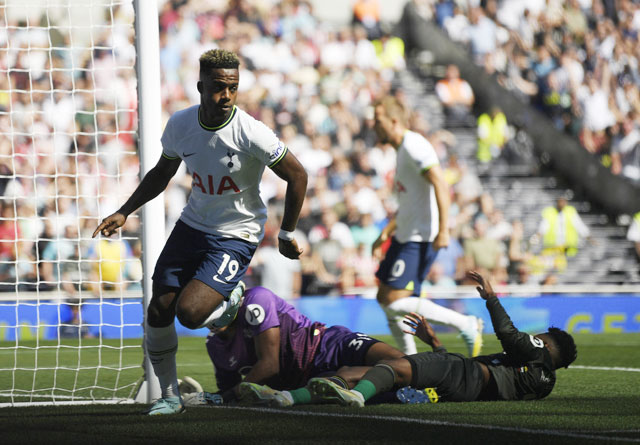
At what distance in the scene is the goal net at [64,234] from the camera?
901 centimetres

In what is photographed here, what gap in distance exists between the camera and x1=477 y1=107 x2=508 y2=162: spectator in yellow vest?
19953mm

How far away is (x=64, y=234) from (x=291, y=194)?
8.92 meters

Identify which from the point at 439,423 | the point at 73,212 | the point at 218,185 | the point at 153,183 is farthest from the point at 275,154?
the point at 73,212

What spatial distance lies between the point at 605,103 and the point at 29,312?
36.2ft

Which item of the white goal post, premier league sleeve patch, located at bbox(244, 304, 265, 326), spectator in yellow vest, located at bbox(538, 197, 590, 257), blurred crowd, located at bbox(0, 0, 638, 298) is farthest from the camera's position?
spectator in yellow vest, located at bbox(538, 197, 590, 257)

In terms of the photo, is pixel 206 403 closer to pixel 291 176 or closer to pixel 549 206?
pixel 291 176

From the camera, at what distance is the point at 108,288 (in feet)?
47.3

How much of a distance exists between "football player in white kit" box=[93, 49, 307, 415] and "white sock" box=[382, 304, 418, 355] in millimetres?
2439

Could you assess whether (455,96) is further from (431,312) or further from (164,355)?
(164,355)

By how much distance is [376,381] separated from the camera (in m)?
6.34

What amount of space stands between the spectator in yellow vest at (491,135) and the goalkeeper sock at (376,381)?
13.9 metres

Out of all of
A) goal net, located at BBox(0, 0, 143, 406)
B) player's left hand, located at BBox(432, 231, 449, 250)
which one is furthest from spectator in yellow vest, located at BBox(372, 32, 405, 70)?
player's left hand, located at BBox(432, 231, 449, 250)

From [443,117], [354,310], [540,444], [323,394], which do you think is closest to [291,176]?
[323,394]

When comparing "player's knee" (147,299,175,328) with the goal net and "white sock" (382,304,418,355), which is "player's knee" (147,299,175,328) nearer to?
the goal net
